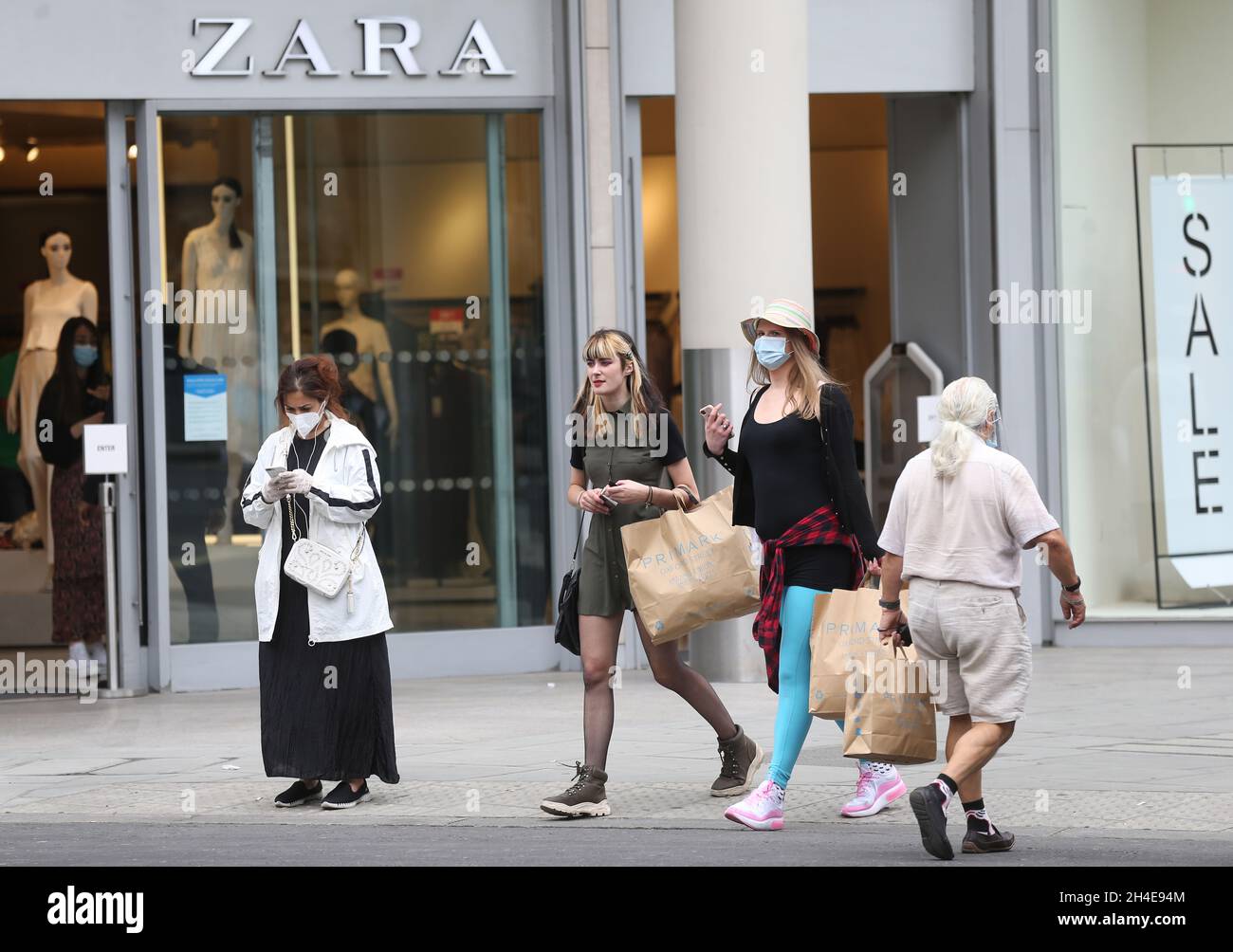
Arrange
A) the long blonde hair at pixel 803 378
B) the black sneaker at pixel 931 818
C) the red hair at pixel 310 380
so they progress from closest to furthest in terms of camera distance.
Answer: the black sneaker at pixel 931 818
the long blonde hair at pixel 803 378
the red hair at pixel 310 380

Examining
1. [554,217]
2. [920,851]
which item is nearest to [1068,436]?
[554,217]

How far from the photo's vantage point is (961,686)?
6.72m

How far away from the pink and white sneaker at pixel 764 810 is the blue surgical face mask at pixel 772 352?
1541 millimetres

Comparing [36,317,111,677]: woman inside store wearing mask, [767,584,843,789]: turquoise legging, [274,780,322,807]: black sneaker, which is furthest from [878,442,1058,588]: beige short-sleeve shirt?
[36,317,111,677]: woman inside store wearing mask

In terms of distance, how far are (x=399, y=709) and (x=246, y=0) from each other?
439 cm

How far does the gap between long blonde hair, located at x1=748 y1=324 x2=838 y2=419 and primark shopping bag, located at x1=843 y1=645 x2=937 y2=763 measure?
3.09ft

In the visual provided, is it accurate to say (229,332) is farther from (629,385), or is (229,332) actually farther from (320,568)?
(629,385)

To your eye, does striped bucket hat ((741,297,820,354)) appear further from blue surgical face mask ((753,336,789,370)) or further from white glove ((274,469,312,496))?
white glove ((274,469,312,496))

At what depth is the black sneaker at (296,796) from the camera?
7.94 meters

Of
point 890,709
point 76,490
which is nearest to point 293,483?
point 890,709

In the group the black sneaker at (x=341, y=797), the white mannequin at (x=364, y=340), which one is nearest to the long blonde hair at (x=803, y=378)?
the black sneaker at (x=341, y=797)

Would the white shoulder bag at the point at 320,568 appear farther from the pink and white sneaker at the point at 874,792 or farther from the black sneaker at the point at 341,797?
the pink and white sneaker at the point at 874,792

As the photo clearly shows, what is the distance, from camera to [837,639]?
6969mm

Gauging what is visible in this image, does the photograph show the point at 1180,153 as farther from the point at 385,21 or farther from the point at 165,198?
the point at 165,198
